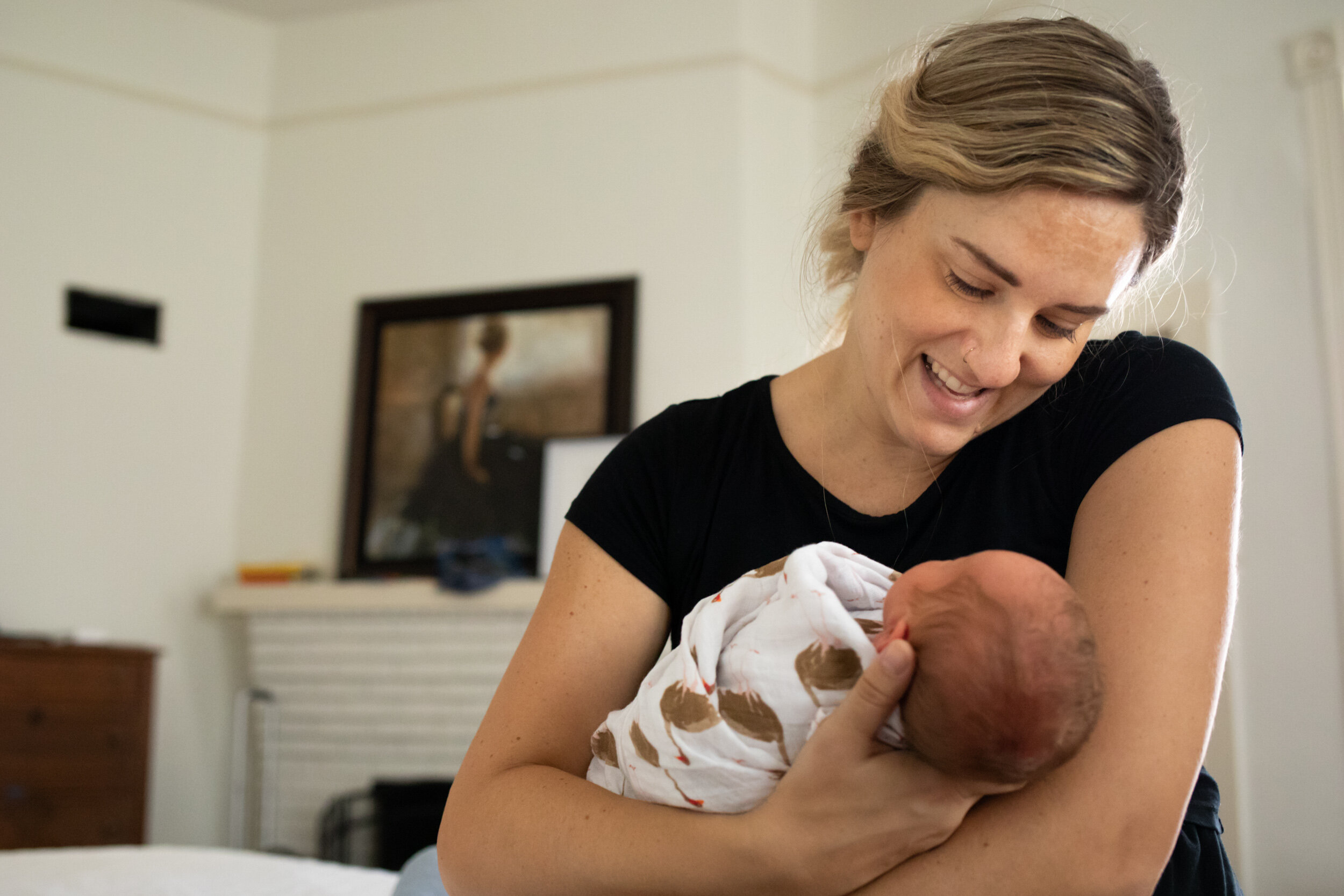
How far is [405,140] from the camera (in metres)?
5.11

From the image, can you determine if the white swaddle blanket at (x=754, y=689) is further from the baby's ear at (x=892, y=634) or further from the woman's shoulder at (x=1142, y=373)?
the woman's shoulder at (x=1142, y=373)

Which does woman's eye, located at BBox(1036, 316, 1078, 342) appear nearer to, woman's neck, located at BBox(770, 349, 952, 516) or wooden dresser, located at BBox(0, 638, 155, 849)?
woman's neck, located at BBox(770, 349, 952, 516)

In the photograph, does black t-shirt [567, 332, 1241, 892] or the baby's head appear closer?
the baby's head

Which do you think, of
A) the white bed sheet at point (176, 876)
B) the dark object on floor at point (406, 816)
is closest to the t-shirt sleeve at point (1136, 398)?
the white bed sheet at point (176, 876)

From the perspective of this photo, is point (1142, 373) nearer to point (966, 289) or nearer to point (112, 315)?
point (966, 289)

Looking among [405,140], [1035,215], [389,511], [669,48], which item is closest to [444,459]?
[389,511]

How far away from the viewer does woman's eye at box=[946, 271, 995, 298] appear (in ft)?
3.55

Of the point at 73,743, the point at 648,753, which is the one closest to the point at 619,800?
the point at 648,753

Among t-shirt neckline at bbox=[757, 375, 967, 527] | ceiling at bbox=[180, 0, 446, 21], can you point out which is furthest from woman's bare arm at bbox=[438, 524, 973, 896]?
ceiling at bbox=[180, 0, 446, 21]

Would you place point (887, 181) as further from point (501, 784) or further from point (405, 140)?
point (405, 140)

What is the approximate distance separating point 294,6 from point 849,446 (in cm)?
487

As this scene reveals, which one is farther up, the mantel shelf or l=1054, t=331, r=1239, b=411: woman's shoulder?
l=1054, t=331, r=1239, b=411: woman's shoulder

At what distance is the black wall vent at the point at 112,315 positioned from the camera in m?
4.80

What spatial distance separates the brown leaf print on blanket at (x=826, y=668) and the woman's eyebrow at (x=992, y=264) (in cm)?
37
